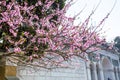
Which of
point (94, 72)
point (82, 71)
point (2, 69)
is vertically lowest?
point (94, 72)

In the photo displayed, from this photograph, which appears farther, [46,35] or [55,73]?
[55,73]

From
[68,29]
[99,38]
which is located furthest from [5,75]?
[99,38]

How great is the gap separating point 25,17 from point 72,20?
142 cm

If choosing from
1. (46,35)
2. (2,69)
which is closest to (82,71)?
(2,69)

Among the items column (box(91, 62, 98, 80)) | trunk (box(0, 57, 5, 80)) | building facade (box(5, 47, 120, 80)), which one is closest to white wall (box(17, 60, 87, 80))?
building facade (box(5, 47, 120, 80))

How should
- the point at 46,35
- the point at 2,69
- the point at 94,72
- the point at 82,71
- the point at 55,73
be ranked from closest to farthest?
the point at 46,35, the point at 2,69, the point at 55,73, the point at 82,71, the point at 94,72

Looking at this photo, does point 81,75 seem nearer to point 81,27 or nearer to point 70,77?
point 70,77

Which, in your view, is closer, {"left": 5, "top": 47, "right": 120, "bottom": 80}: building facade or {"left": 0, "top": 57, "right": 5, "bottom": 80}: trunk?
{"left": 0, "top": 57, "right": 5, "bottom": 80}: trunk

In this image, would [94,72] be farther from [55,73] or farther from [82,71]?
[55,73]

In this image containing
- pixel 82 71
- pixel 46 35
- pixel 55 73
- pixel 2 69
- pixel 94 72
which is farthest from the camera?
pixel 94 72

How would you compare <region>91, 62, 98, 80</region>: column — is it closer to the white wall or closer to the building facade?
the building facade

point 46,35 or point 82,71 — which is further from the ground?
point 46,35

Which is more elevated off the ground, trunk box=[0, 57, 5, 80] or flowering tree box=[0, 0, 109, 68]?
flowering tree box=[0, 0, 109, 68]

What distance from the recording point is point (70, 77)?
30.7 ft
